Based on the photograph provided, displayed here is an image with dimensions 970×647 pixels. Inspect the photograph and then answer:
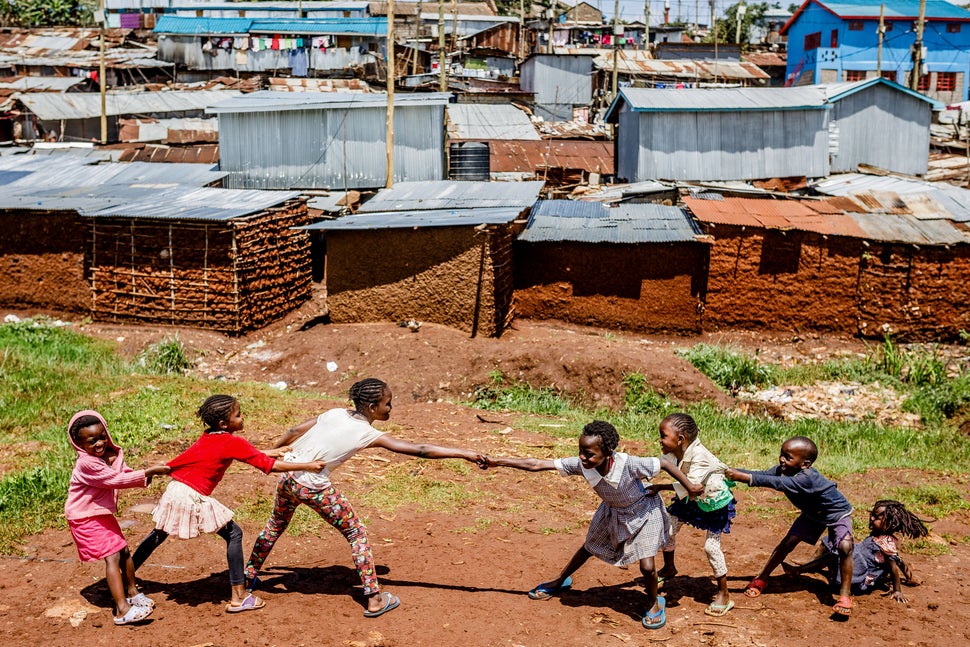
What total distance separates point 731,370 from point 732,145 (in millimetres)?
12348

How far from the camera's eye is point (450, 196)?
18.6m

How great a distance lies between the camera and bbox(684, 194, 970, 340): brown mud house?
17.4m

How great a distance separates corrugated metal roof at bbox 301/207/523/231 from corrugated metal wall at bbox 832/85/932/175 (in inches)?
553

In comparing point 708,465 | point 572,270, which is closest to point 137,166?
point 572,270

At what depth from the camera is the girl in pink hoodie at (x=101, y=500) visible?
5523mm

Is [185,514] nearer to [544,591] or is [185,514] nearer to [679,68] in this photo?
[544,591]

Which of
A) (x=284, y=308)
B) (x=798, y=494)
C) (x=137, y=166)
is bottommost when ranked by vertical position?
(x=284, y=308)

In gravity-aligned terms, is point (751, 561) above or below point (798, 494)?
below

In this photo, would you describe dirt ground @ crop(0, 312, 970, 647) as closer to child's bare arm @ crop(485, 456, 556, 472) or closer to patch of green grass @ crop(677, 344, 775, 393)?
child's bare arm @ crop(485, 456, 556, 472)

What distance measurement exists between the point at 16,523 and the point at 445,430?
443 centimetres

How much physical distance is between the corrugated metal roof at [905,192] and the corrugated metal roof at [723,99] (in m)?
2.77

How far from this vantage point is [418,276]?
1548 centimetres

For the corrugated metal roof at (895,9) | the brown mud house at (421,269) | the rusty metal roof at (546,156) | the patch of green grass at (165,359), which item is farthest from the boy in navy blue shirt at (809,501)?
the corrugated metal roof at (895,9)

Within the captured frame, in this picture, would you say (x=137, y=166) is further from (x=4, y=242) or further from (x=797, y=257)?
(x=797, y=257)
